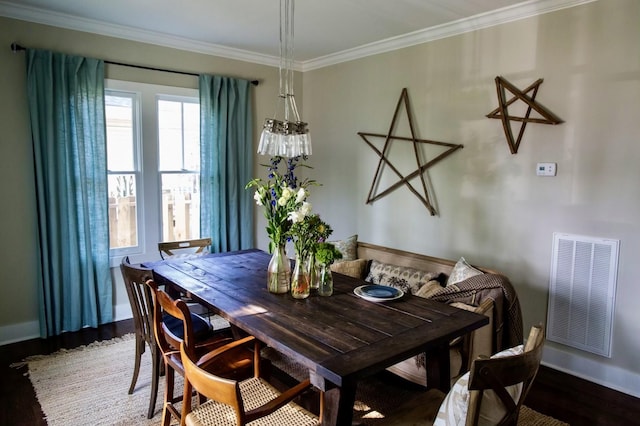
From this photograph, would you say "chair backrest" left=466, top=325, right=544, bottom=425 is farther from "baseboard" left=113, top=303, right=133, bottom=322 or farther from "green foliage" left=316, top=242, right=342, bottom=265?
"baseboard" left=113, top=303, right=133, bottom=322

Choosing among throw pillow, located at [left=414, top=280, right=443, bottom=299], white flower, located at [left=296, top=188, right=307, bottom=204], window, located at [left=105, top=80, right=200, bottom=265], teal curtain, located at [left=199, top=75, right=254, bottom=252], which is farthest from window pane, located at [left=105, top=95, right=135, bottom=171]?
throw pillow, located at [left=414, top=280, right=443, bottom=299]

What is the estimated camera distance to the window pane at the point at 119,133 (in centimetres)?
401

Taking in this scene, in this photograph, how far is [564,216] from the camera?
3.18 m

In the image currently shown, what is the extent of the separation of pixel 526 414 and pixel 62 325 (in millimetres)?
3647

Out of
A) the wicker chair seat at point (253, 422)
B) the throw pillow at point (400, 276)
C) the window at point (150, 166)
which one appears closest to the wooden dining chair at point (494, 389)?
the wicker chair seat at point (253, 422)

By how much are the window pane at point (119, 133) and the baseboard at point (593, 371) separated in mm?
3906

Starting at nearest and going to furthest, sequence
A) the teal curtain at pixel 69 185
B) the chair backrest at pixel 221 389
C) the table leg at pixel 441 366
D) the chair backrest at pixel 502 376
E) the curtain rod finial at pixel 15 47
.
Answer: the chair backrest at pixel 502 376
the chair backrest at pixel 221 389
the table leg at pixel 441 366
the curtain rod finial at pixel 15 47
the teal curtain at pixel 69 185

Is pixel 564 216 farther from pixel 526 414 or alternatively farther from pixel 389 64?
pixel 389 64

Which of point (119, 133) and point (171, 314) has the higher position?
point (119, 133)

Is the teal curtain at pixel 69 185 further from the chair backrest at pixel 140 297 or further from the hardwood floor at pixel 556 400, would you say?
the chair backrest at pixel 140 297

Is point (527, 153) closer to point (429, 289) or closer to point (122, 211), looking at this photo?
point (429, 289)

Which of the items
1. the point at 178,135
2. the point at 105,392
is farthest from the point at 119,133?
the point at 105,392

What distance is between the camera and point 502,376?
140 centimetres

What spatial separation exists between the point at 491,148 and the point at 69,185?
348 cm
